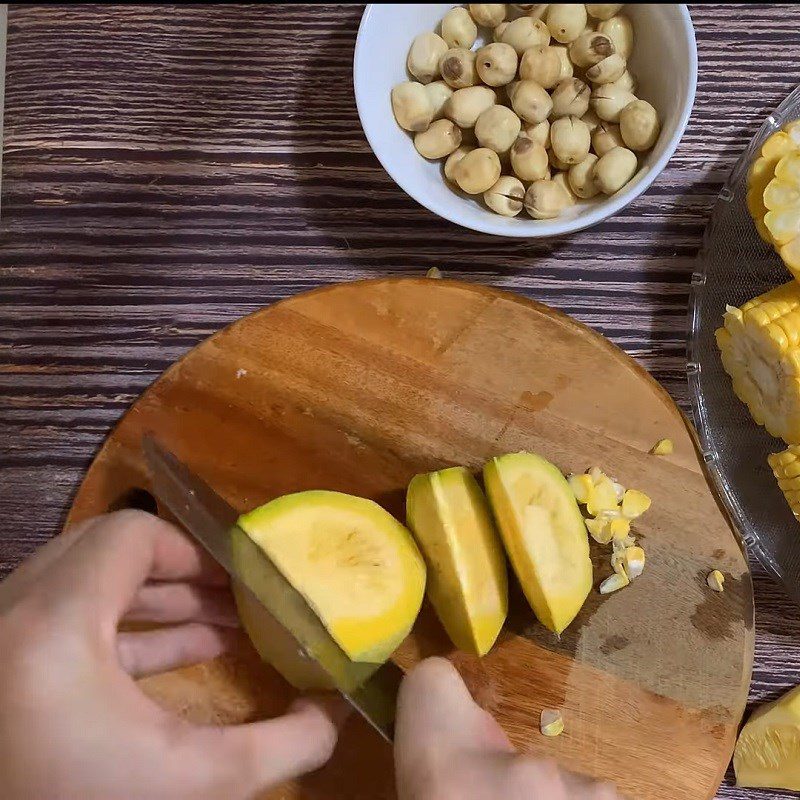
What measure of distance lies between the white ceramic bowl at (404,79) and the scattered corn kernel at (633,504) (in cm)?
25

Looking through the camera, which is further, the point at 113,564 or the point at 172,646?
the point at 172,646

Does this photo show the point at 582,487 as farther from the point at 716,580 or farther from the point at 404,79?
the point at 404,79

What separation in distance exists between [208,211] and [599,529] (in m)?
0.52

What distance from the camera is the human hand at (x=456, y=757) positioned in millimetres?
622

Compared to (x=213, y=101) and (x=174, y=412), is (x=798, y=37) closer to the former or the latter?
(x=213, y=101)

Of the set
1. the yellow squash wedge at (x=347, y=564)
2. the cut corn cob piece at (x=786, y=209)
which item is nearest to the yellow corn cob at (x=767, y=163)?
the cut corn cob piece at (x=786, y=209)

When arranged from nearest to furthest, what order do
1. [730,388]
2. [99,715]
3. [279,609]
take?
1. [99,715]
2. [279,609]
3. [730,388]

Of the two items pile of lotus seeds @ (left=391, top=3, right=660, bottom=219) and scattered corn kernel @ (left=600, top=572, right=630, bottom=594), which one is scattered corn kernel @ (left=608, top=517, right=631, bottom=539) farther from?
A: pile of lotus seeds @ (left=391, top=3, right=660, bottom=219)

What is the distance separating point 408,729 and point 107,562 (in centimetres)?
28

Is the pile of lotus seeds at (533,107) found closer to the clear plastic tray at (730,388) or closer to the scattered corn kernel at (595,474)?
the clear plastic tray at (730,388)

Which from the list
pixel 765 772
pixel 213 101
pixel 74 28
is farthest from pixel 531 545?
pixel 74 28

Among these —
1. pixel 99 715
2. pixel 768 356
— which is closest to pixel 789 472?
pixel 768 356

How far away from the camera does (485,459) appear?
2.49 ft

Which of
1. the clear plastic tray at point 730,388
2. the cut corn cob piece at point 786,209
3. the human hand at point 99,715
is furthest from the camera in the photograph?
the clear plastic tray at point 730,388
